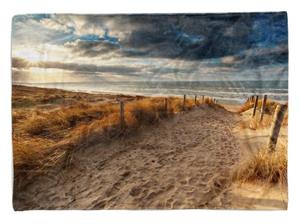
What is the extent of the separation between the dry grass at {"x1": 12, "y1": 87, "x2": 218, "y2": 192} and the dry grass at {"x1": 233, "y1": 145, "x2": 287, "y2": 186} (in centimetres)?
48

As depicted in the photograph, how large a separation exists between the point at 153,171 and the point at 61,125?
0.69 metres

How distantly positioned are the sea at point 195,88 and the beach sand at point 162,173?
0.38 ft

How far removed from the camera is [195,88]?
1945 mm

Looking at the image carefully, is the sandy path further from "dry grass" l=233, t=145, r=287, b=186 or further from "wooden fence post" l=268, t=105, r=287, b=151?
"wooden fence post" l=268, t=105, r=287, b=151

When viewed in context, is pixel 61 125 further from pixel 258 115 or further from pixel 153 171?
pixel 258 115

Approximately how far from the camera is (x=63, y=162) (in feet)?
6.38

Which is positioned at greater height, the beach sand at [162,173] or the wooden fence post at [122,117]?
the wooden fence post at [122,117]

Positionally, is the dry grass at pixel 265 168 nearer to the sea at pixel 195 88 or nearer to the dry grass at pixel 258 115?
the dry grass at pixel 258 115

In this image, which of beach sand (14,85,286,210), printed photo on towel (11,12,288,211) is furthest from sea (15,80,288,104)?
beach sand (14,85,286,210)
